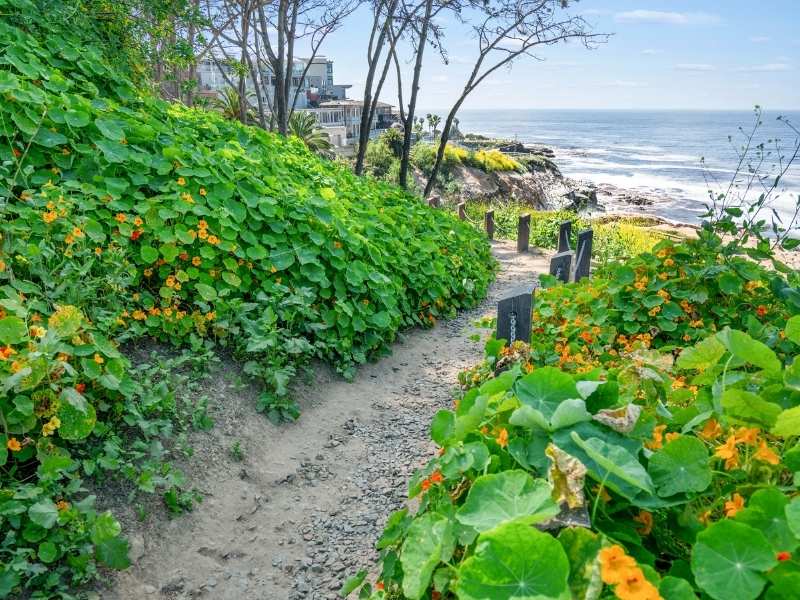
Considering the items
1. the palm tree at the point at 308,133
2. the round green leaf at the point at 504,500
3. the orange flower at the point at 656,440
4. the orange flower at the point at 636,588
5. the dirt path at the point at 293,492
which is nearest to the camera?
the orange flower at the point at 636,588

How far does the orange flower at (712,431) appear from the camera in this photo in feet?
4.14

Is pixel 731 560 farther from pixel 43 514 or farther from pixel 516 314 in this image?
pixel 516 314

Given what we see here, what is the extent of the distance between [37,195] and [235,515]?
2225 millimetres

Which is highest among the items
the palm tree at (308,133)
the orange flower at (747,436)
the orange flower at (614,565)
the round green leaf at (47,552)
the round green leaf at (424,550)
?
the palm tree at (308,133)

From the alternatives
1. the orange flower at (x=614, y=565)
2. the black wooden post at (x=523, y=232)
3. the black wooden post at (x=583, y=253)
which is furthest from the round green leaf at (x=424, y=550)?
the black wooden post at (x=523, y=232)

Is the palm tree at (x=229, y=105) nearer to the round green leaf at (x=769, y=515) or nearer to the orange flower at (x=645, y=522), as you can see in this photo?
the orange flower at (x=645, y=522)

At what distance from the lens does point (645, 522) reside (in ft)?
3.75

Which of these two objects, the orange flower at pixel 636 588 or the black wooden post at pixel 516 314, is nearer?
the orange flower at pixel 636 588

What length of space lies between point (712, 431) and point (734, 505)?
0.23m

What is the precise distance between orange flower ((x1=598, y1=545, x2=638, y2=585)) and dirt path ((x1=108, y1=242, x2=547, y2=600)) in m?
2.16

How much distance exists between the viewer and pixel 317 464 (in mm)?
3699

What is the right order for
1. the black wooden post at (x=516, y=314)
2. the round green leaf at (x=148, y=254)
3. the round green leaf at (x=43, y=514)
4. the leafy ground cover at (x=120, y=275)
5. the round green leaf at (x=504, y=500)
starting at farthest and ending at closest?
the round green leaf at (x=148, y=254) → the black wooden post at (x=516, y=314) → the leafy ground cover at (x=120, y=275) → the round green leaf at (x=43, y=514) → the round green leaf at (x=504, y=500)

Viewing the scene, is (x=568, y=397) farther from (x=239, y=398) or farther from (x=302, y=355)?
(x=302, y=355)

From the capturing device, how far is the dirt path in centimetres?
275
